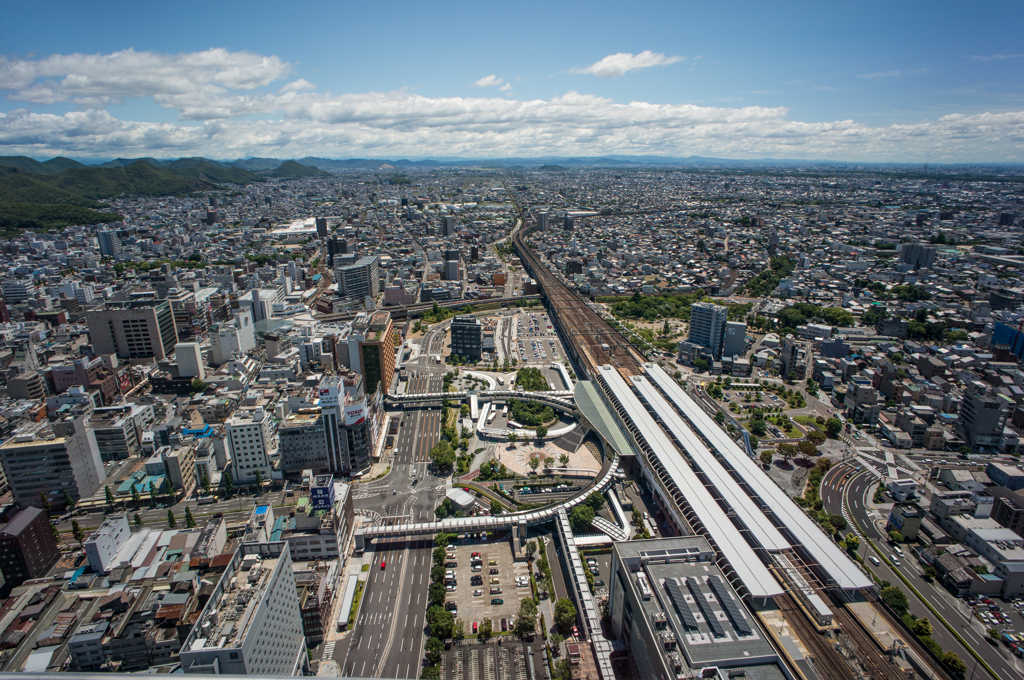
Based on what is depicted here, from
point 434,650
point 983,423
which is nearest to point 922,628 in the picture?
point 434,650

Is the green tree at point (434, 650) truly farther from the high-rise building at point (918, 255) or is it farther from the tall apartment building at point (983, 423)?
the high-rise building at point (918, 255)

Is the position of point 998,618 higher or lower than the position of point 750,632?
lower

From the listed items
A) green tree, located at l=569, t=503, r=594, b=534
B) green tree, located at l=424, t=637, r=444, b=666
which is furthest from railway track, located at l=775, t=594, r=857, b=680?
green tree, located at l=424, t=637, r=444, b=666

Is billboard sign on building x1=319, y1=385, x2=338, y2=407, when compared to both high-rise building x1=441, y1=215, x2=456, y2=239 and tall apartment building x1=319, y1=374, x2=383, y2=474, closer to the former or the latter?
tall apartment building x1=319, y1=374, x2=383, y2=474

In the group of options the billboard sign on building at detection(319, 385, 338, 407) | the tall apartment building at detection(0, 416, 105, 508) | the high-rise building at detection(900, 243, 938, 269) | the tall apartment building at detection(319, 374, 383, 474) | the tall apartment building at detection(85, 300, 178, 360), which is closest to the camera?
the tall apartment building at detection(0, 416, 105, 508)

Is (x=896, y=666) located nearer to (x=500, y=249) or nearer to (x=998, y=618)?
(x=998, y=618)

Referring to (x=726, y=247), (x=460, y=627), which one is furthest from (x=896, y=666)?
(x=726, y=247)
